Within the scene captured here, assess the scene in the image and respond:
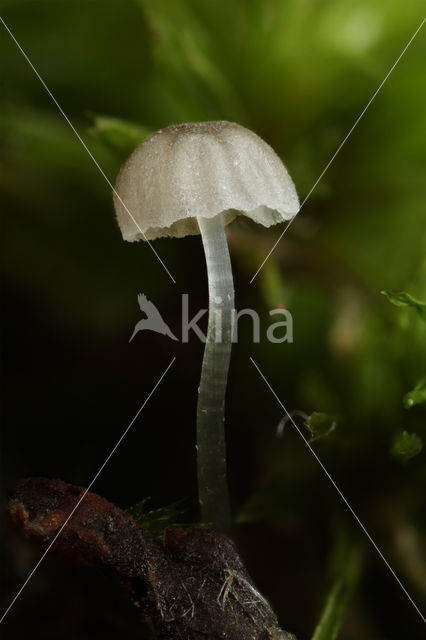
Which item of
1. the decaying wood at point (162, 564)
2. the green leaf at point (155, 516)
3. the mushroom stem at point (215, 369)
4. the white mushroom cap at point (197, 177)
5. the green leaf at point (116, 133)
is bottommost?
the decaying wood at point (162, 564)

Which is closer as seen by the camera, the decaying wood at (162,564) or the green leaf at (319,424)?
the decaying wood at (162,564)

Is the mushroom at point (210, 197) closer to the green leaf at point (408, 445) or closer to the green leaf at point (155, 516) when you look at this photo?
the green leaf at point (155, 516)

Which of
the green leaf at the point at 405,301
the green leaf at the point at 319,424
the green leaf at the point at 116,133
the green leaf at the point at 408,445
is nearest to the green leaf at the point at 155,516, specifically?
the green leaf at the point at 319,424

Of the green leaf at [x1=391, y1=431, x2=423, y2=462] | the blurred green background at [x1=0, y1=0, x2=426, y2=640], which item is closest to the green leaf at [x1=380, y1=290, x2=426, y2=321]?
the blurred green background at [x1=0, y1=0, x2=426, y2=640]

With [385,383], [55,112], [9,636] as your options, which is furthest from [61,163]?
[9,636]

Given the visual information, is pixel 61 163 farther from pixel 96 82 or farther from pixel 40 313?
pixel 40 313

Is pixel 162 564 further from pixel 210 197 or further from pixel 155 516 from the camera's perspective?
pixel 210 197

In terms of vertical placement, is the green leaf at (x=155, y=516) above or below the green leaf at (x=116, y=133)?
below
